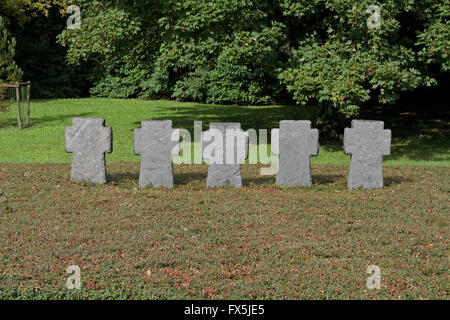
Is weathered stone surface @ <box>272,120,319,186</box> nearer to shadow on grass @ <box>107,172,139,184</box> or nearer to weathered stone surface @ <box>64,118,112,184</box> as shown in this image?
shadow on grass @ <box>107,172,139,184</box>

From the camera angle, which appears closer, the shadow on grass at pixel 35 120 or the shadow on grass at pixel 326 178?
the shadow on grass at pixel 326 178

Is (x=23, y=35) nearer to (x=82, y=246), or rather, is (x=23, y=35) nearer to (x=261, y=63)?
(x=261, y=63)

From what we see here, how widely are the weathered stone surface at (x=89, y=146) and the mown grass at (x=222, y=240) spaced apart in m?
0.35

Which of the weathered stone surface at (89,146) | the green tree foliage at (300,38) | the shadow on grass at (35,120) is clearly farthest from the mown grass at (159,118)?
the weathered stone surface at (89,146)

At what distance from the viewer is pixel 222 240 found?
26.3 feet

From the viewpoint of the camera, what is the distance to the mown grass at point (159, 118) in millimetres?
16859

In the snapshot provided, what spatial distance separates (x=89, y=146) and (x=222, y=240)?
4.91 metres

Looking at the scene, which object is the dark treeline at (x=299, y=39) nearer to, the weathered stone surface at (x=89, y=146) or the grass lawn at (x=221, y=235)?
the grass lawn at (x=221, y=235)

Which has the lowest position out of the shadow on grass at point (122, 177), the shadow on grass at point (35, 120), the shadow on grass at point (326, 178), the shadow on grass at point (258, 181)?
the shadow on grass at point (326, 178)

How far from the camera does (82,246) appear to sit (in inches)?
302

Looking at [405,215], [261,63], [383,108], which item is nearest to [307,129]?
[405,215]

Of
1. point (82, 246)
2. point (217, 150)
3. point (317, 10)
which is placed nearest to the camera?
point (82, 246)

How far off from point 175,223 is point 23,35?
1291 inches

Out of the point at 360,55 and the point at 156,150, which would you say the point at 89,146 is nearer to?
the point at 156,150
